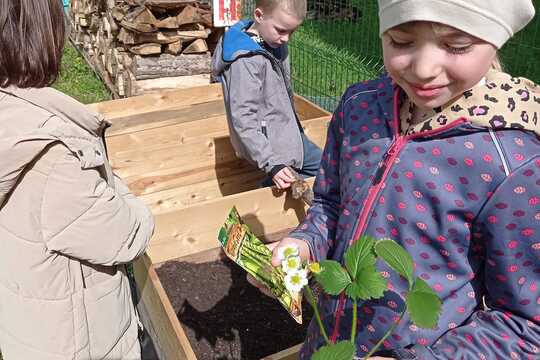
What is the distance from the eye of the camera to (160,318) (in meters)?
1.93

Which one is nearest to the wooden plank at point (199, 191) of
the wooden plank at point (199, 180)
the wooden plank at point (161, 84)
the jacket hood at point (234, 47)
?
the wooden plank at point (199, 180)

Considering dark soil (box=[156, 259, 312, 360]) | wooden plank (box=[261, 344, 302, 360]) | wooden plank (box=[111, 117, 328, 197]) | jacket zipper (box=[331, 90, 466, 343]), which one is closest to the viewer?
jacket zipper (box=[331, 90, 466, 343])

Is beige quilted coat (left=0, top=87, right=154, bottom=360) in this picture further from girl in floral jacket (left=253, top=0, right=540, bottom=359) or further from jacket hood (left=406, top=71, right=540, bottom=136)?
jacket hood (left=406, top=71, right=540, bottom=136)

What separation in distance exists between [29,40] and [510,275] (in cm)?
117

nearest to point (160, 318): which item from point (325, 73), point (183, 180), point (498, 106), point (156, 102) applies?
point (498, 106)

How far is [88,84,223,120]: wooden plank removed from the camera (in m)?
3.67

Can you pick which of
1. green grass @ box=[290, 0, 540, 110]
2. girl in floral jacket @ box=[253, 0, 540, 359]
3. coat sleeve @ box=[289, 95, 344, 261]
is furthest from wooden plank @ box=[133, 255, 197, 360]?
green grass @ box=[290, 0, 540, 110]

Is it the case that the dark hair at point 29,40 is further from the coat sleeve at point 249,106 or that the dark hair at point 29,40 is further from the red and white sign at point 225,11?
the red and white sign at point 225,11

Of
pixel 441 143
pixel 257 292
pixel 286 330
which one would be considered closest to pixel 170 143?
pixel 257 292

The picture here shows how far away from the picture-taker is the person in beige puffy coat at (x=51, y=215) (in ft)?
3.93

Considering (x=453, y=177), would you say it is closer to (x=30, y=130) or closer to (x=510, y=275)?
(x=510, y=275)

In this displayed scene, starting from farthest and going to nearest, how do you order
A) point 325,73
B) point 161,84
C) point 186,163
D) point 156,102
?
point 325,73, point 161,84, point 156,102, point 186,163

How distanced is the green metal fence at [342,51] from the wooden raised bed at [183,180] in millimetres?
1180

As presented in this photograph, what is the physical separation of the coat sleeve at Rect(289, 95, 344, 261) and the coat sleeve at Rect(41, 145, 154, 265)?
494 millimetres
